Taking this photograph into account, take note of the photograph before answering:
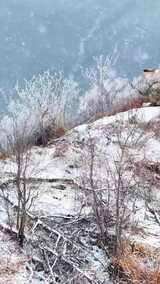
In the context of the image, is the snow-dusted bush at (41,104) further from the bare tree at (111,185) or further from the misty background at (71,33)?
the misty background at (71,33)

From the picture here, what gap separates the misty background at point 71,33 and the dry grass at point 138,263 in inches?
3891

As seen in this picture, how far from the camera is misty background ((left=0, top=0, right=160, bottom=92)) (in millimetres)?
115438

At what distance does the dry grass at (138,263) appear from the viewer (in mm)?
5211

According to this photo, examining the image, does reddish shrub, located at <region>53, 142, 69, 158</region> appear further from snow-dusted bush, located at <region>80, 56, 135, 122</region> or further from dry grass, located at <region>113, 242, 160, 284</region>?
snow-dusted bush, located at <region>80, 56, 135, 122</region>

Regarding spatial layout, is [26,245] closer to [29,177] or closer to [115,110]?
[29,177]

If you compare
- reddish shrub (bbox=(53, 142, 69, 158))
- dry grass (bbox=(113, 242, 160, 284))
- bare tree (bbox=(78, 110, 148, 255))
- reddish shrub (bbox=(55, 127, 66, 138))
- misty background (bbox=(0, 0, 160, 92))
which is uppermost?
misty background (bbox=(0, 0, 160, 92))

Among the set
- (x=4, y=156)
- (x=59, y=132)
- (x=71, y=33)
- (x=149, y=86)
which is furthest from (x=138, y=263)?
(x=71, y=33)

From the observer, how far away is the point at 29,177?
745cm

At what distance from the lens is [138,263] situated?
5430 millimetres

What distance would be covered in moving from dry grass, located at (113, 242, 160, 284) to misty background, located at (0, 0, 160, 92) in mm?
98840

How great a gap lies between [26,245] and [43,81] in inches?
302

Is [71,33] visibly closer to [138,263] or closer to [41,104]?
[41,104]

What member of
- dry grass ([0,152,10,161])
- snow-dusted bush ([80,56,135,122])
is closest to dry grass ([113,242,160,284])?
dry grass ([0,152,10,161])

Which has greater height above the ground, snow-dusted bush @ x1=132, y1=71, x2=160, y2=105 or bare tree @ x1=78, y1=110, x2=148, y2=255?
snow-dusted bush @ x1=132, y1=71, x2=160, y2=105
